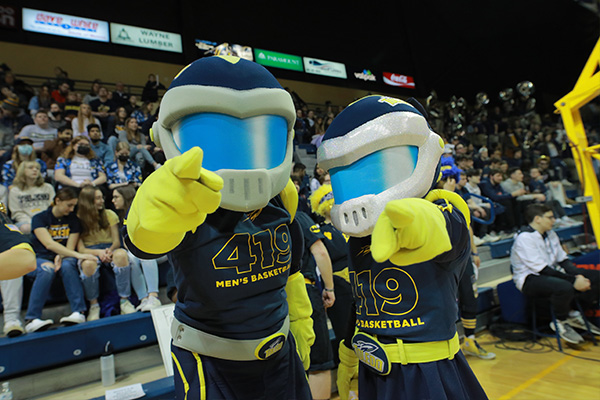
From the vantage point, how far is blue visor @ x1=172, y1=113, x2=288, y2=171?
1.17m

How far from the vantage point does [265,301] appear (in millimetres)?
1301

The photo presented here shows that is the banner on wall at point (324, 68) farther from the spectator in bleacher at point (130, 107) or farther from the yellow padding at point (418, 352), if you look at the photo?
the yellow padding at point (418, 352)

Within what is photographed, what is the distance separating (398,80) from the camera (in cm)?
1361

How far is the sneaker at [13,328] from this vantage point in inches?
101

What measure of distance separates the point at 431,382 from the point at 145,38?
1001cm

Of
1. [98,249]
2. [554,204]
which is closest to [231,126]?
[98,249]

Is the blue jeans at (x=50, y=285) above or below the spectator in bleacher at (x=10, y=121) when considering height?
below

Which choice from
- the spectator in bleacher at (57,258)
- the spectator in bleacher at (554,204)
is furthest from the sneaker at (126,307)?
the spectator in bleacher at (554,204)

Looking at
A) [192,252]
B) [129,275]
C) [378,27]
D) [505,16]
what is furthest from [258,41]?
[192,252]

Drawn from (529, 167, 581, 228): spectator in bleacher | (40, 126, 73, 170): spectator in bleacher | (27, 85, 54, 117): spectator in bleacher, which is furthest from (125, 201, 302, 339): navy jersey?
(529, 167, 581, 228): spectator in bleacher

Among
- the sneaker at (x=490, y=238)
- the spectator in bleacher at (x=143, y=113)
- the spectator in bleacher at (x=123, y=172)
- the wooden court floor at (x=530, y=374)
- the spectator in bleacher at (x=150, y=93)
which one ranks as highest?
the spectator in bleacher at (x=150, y=93)

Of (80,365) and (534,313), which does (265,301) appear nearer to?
(80,365)

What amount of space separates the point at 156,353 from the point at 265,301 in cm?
206

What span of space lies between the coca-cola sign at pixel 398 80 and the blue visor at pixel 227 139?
1303 cm
